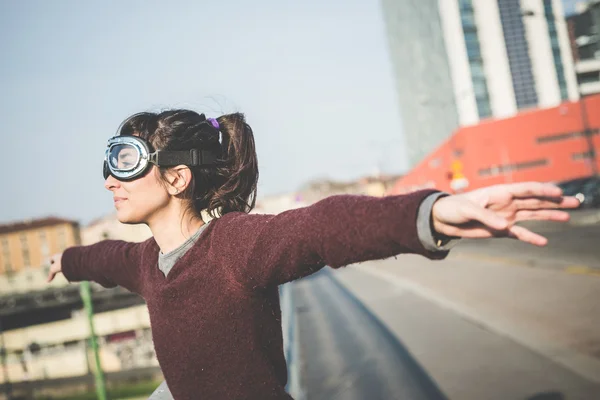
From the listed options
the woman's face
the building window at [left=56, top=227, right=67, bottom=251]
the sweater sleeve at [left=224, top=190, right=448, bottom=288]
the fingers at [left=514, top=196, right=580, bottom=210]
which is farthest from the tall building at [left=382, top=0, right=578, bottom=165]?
the building window at [left=56, top=227, right=67, bottom=251]

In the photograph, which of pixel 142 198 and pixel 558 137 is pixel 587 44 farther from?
pixel 142 198

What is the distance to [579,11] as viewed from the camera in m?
62.1

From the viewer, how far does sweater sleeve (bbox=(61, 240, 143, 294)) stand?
2.04 meters

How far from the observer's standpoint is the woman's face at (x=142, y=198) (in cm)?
162

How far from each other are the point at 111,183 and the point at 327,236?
3.55 feet

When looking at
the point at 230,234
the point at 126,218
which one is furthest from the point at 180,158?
the point at 230,234

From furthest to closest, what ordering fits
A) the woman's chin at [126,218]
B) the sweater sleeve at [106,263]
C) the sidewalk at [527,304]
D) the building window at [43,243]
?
the building window at [43,243] < the sidewalk at [527,304] < the sweater sleeve at [106,263] < the woman's chin at [126,218]

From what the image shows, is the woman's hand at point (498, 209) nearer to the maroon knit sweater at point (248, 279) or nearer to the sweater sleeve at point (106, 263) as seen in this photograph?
the maroon knit sweater at point (248, 279)

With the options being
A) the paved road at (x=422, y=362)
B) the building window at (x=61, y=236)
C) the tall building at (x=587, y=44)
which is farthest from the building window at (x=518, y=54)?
the building window at (x=61, y=236)

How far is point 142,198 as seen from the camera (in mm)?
1616

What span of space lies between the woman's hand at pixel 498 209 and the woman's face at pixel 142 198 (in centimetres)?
111

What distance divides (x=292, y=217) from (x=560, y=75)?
66.8m

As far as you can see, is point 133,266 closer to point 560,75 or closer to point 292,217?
point 292,217

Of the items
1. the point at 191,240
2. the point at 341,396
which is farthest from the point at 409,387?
the point at 191,240
